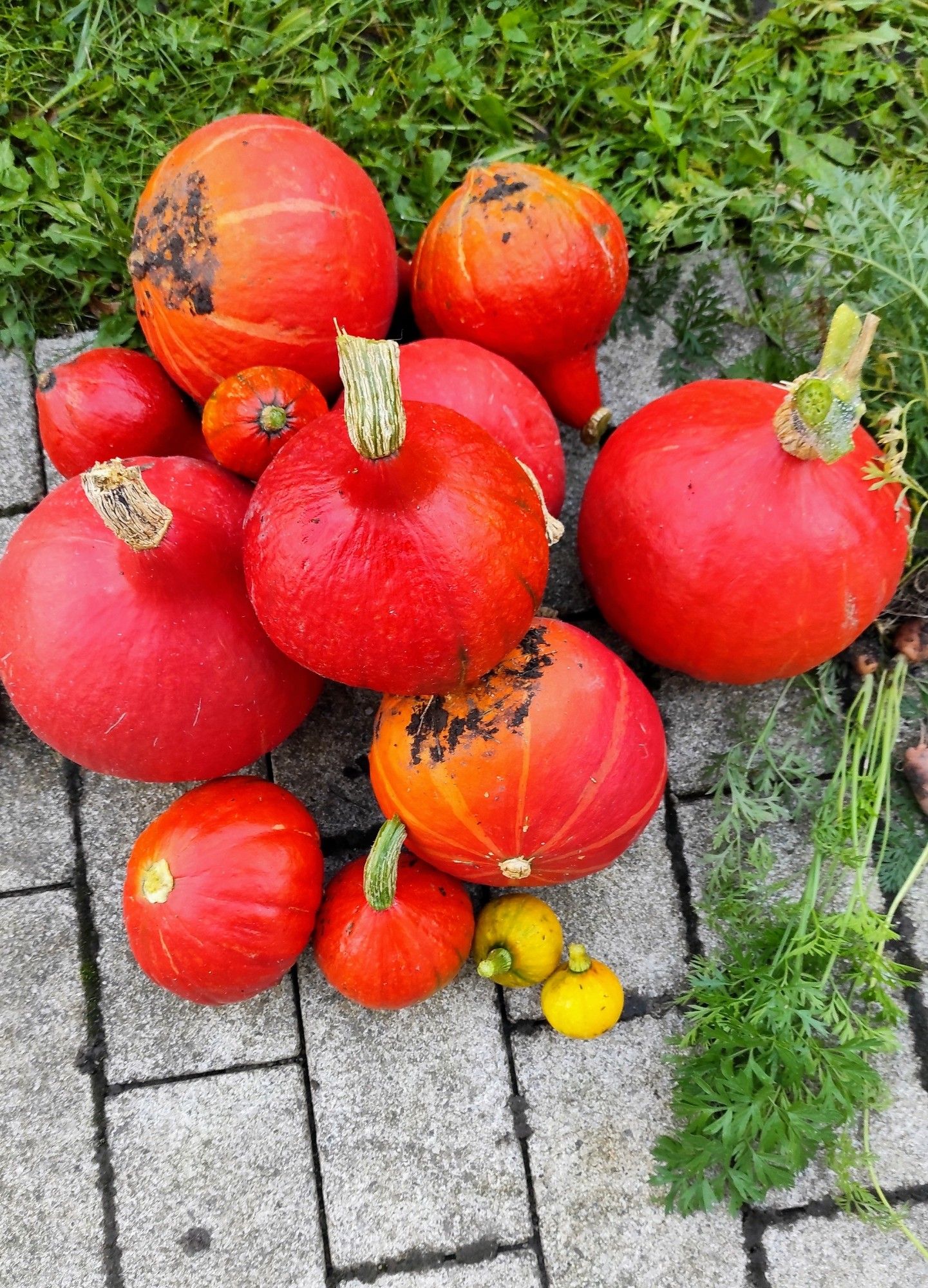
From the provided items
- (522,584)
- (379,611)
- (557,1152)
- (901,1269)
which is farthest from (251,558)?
(901,1269)

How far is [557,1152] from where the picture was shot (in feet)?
6.60

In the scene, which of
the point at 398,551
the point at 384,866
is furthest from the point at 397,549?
the point at 384,866

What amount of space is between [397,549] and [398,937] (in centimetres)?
82

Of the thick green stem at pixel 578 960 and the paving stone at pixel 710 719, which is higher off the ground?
the paving stone at pixel 710 719

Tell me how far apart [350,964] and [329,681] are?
2.18 feet

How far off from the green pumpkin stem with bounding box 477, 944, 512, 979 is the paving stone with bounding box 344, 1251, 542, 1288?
654 millimetres

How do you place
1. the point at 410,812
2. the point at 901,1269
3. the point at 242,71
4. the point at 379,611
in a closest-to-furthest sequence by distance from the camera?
the point at 379,611 → the point at 410,812 → the point at 901,1269 → the point at 242,71

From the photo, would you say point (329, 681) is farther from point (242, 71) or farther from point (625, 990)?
point (242, 71)

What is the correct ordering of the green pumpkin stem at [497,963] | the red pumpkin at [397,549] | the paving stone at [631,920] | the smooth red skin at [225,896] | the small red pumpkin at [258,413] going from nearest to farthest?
the red pumpkin at [397,549] → the small red pumpkin at [258,413] → the smooth red skin at [225,896] → the green pumpkin stem at [497,963] → the paving stone at [631,920]

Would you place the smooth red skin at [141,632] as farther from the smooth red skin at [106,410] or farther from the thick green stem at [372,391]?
the thick green stem at [372,391]

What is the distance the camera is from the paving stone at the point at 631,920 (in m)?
2.09

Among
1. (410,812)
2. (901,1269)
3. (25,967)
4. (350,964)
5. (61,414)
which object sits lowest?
(901,1269)

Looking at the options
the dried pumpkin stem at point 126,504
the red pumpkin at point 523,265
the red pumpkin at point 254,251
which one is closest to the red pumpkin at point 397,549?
the dried pumpkin stem at point 126,504

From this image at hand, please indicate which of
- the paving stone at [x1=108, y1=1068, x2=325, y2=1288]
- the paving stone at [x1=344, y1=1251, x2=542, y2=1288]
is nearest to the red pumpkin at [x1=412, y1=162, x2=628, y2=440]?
the paving stone at [x1=108, y1=1068, x2=325, y2=1288]
